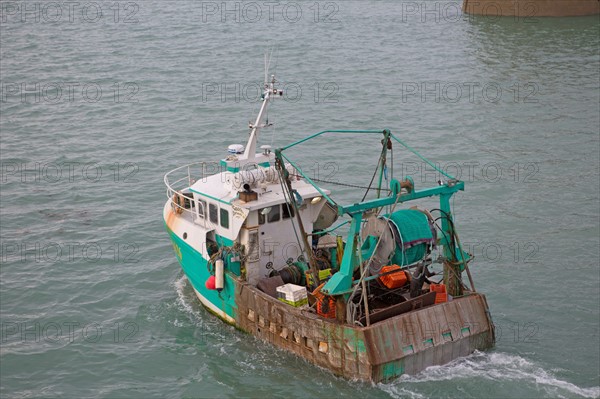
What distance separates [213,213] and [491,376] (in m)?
7.63

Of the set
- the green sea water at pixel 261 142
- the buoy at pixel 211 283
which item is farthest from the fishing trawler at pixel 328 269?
the green sea water at pixel 261 142

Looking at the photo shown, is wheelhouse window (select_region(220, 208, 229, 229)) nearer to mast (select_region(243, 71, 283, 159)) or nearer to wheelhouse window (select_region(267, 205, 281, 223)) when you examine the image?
wheelhouse window (select_region(267, 205, 281, 223))

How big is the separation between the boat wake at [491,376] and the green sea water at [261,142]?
0.05 m

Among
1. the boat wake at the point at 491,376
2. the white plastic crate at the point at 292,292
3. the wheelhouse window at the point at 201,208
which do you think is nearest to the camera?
the boat wake at the point at 491,376

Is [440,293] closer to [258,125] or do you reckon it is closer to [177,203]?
[258,125]

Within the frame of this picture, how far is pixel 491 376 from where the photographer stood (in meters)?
19.1

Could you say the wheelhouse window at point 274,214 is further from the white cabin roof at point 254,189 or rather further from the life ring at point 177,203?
the life ring at point 177,203

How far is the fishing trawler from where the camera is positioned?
18812mm

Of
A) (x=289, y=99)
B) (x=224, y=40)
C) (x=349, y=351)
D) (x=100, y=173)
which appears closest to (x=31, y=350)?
(x=349, y=351)

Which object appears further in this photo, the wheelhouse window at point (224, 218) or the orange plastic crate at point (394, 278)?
the wheelhouse window at point (224, 218)

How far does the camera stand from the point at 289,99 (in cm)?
4044

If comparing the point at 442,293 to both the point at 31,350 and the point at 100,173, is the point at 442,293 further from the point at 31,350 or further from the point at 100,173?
the point at 100,173

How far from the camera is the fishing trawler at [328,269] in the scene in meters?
18.8

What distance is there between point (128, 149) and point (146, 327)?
45.9 feet
